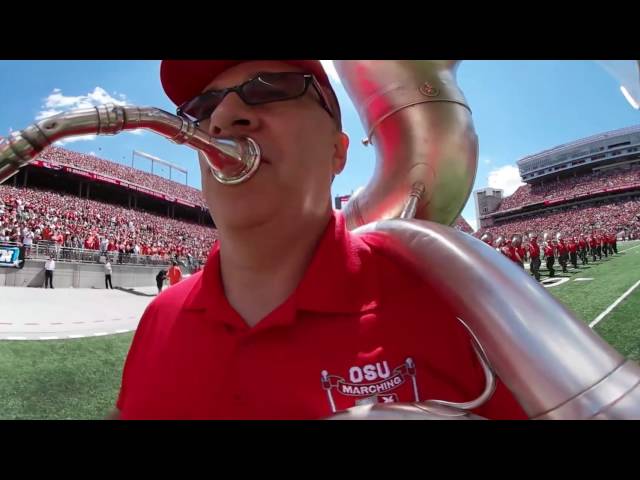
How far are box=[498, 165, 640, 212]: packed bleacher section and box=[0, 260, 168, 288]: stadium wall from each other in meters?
41.4

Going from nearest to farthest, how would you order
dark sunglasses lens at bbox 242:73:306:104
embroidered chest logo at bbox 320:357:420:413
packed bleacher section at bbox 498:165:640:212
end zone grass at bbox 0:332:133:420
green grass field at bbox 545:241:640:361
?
embroidered chest logo at bbox 320:357:420:413 → dark sunglasses lens at bbox 242:73:306:104 → end zone grass at bbox 0:332:133:420 → green grass field at bbox 545:241:640:361 → packed bleacher section at bbox 498:165:640:212

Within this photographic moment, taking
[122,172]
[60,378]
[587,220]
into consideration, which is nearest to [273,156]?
[60,378]

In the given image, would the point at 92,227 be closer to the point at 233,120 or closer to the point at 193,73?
the point at 193,73

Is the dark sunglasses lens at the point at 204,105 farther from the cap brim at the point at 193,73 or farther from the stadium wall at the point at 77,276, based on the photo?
the stadium wall at the point at 77,276

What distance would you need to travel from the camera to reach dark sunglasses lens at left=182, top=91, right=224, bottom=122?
0.99 meters

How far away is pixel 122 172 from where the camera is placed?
2638 centimetres

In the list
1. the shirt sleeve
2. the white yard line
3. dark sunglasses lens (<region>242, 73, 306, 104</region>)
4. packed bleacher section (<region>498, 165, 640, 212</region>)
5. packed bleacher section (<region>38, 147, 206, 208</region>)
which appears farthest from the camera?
packed bleacher section (<region>498, 165, 640, 212</region>)

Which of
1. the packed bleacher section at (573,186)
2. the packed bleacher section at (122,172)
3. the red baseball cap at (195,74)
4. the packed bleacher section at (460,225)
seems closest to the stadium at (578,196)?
the packed bleacher section at (573,186)

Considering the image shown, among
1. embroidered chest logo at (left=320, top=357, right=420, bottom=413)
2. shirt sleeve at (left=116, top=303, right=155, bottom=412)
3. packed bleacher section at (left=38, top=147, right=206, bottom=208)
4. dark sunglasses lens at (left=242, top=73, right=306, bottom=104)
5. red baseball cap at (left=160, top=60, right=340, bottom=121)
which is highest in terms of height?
packed bleacher section at (left=38, top=147, right=206, bottom=208)

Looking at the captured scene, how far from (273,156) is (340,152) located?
33cm

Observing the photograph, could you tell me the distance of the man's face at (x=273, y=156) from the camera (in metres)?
0.89

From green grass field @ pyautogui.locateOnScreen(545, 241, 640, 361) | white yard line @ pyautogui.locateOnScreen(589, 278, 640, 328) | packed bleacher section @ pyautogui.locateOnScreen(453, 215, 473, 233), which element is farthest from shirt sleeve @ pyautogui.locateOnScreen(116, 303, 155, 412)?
white yard line @ pyautogui.locateOnScreen(589, 278, 640, 328)

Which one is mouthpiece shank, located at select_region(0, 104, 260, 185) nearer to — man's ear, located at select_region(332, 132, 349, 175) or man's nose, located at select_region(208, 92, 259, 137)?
man's nose, located at select_region(208, 92, 259, 137)

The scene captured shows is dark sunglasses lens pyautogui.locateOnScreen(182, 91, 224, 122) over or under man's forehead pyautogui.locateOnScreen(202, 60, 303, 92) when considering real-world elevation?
under
